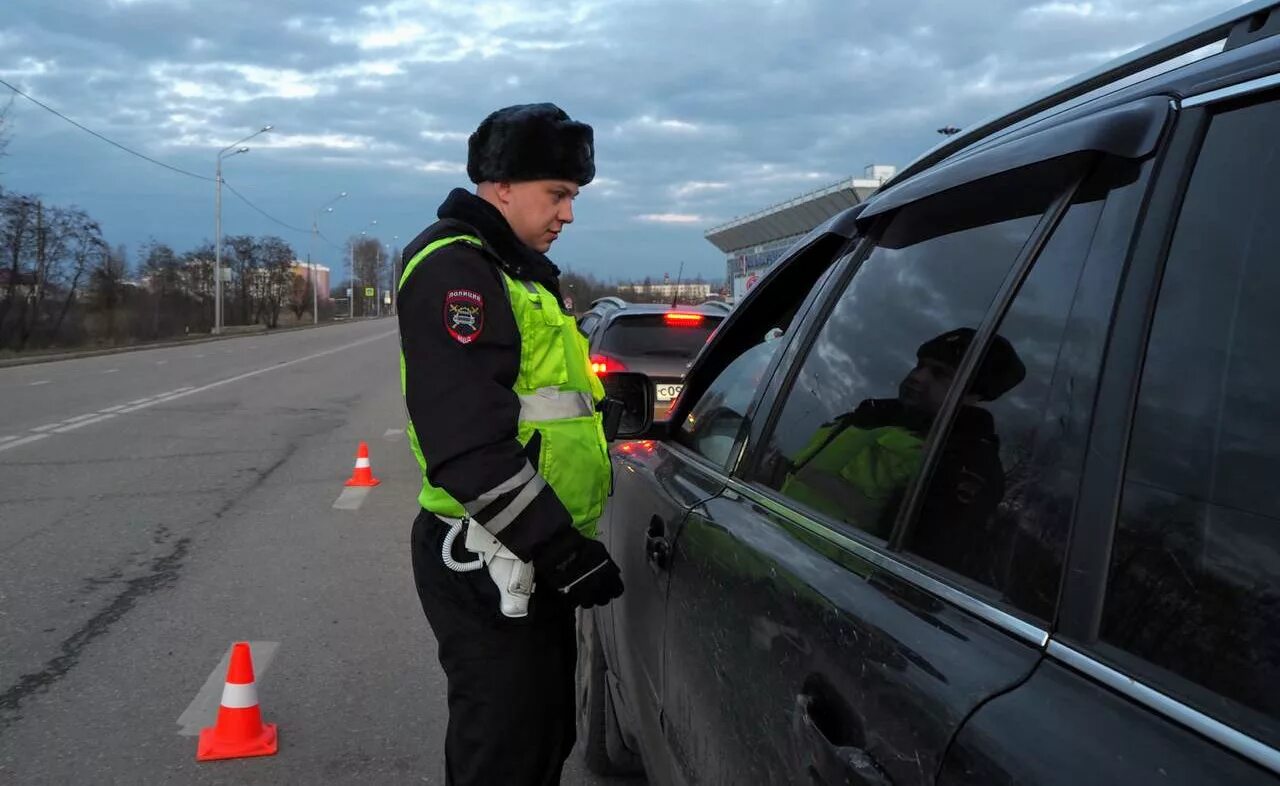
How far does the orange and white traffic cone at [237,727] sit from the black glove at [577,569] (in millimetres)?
1815

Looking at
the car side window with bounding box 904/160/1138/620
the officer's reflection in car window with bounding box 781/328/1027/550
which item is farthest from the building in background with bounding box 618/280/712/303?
the car side window with bounding box 904/160/1138/620

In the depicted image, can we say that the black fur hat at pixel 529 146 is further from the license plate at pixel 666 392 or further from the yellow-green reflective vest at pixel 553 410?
the license plate at pixel 666 392

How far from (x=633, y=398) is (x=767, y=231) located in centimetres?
2684

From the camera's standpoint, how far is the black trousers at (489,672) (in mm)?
2281

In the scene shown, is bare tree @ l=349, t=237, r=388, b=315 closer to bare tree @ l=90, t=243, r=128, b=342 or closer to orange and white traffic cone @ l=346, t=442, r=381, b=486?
bare tree @ l=90, t=243, r=128, b=342

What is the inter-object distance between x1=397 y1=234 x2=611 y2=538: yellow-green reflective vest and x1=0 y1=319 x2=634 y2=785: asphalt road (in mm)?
1619

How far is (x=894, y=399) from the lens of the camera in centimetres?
173

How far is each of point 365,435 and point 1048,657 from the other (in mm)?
11587

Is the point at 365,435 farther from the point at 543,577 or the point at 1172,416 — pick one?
the point at 1172,416

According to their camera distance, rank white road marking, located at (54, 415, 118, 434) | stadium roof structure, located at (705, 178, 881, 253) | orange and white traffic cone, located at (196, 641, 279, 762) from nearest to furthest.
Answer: orange and white traffic cone, located at (196, 641, 279, 762)
white road marking, located at (54, 415, 118, 434)
stadium roof structure, located at (705, 178, 881, 253)

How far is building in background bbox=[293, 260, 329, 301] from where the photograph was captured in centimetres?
7725

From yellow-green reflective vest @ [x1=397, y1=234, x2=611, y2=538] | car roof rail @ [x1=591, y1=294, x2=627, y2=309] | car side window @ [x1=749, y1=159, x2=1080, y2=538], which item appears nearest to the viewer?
car side window @ [x1=749, y1=159, x2=1080, y2=538]

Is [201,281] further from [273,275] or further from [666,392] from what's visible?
[666,392]

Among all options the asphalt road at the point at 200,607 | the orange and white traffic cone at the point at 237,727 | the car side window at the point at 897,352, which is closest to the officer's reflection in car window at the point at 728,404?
the car side window at the point at 897,352
